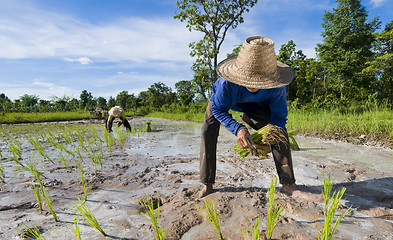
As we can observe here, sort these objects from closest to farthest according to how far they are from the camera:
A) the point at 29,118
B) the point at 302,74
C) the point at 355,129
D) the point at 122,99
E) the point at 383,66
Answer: the point at 355,129 → the point at 383,66 → the point at 29,118 → the point at 302,74 → the point at 122,99

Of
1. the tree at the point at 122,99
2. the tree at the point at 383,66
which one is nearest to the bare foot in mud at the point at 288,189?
the tree at the point at 383,66

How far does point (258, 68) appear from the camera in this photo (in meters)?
1.52

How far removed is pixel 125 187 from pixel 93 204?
40 centimetres

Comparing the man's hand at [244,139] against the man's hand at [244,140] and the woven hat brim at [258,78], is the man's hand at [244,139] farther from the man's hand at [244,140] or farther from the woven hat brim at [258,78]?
the woven hat brim at [258,78]

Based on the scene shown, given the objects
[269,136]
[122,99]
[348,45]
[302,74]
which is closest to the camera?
[269,136]

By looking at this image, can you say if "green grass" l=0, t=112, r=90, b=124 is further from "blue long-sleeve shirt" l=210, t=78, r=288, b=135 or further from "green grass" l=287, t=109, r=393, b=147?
"blue long-sleeve shirt" l=210, t=78, r=288, b=135

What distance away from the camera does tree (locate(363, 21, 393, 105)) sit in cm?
1141

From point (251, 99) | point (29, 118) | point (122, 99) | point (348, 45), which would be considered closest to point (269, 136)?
point (251, 99)

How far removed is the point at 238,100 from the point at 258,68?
37 centimetres

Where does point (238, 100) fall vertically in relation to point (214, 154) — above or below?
above

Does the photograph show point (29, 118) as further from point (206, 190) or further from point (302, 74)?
point (302, 74)

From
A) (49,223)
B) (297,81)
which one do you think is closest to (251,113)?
(49,223)

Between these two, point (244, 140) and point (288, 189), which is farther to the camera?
point (288, 189)

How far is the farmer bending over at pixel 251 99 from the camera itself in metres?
1.50
